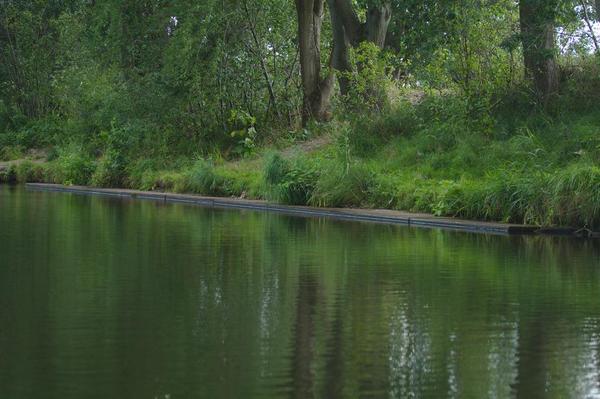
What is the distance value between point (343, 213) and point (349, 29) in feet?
36.5

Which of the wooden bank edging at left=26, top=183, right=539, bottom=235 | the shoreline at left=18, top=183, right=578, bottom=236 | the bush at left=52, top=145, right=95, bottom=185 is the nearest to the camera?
the shoreline at left=18, top=183, right=578, bottom=236

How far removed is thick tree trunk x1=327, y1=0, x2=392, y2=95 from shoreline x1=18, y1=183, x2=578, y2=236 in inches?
235

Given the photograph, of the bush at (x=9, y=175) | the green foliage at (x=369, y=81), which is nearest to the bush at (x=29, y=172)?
the bush at (x=9, y=175)

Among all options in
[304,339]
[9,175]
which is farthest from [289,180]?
[9,175]

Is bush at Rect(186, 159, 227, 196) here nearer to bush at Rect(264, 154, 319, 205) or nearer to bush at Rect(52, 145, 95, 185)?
bush at Rect(264, 154, 319, 205)

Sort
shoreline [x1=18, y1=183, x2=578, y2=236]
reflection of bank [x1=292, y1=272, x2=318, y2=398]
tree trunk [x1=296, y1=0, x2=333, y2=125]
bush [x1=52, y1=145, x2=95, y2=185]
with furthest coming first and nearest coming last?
bush [x1=52, y1=145, x2=95, y2=185] < tree trunk [x1=296, y1=0, x2=333, y2=125] < shoreline [x1=18, y1=183, x2=578, y2=236] < reflection of bank [x1=292, y1=272, x2=318, y2=398]

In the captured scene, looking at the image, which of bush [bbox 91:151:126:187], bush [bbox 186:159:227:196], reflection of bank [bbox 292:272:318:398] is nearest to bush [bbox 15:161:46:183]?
bush [bbox 91:151:126:187]

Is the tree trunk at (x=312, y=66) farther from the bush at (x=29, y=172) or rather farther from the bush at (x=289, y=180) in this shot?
the bush at (x=29, y=172)

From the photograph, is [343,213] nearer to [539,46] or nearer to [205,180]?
[539,46]

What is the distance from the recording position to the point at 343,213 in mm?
23688

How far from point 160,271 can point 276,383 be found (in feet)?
20.8

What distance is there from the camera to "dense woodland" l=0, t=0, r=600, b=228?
77.5 ft

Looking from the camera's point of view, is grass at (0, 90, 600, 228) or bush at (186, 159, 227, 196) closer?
grass at (0, 90, 600, 228)

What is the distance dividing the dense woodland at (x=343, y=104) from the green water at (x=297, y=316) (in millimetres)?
5213
